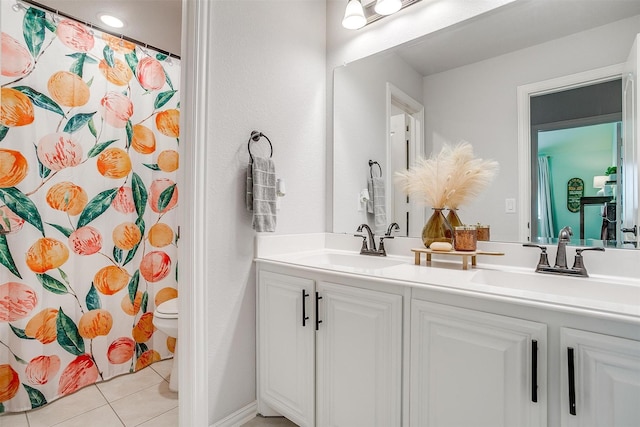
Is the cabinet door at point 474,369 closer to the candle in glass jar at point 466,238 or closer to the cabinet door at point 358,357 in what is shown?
the cabinet door at point 358,357

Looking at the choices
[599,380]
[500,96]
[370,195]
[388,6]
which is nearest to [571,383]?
[599,380]

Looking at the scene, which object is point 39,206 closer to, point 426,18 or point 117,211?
point 117,211

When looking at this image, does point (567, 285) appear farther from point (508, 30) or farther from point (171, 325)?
point (171, 325)

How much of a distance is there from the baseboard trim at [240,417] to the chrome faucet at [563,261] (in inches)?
58.1

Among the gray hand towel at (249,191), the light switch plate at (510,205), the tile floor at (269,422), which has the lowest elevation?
the tile floor at (269,422)

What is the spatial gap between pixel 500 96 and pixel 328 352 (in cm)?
136

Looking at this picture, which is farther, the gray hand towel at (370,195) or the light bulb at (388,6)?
the gray hand towel at (370,195)

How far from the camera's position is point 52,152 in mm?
1823

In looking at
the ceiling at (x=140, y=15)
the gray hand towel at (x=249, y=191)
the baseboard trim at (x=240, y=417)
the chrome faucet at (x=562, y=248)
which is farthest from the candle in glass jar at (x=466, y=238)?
the ceiling at (x=140, y=15)

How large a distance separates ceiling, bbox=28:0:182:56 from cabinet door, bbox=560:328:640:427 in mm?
2673

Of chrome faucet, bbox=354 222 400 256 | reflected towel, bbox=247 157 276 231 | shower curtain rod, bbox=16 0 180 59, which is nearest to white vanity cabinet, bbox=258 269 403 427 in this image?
reflected towel, bbox=247 157 276 231

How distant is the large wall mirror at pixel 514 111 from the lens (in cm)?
121

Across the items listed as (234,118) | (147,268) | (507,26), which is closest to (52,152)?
(147,268)

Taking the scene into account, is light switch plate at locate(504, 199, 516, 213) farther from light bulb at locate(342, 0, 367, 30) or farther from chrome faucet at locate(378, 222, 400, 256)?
light bulb at locate(342, 0, 367, 30)
